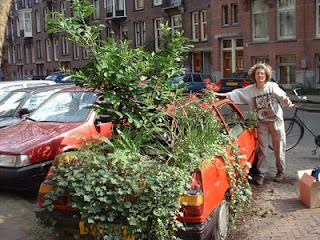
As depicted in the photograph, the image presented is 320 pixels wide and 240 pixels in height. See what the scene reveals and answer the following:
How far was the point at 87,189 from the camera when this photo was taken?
144 inches

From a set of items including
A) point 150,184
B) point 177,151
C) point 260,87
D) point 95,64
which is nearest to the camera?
point 150,184

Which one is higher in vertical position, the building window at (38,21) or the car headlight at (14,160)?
the building window at (38,21)

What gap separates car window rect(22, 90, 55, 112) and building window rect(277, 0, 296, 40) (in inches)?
794

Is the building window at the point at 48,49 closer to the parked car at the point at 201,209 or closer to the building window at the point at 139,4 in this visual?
the building window at the point at 139,4

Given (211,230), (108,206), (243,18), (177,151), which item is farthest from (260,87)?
(243,18)

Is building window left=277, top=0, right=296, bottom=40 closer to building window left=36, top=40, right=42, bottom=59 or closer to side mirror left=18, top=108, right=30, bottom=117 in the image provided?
side mirror left=18, top=108, right=30, bottom=117

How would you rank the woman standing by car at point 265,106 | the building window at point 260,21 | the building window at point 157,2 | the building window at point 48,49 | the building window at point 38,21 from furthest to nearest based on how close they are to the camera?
the building window at point 38,21, the building window at point 48,49, the building window at point 157,2, the building window at point 260,21, the woman standing by car at point 265,106

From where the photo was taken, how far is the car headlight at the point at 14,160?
576 centimetres

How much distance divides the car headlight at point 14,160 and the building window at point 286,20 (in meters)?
22.8

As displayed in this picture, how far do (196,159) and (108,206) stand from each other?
0.92 meters

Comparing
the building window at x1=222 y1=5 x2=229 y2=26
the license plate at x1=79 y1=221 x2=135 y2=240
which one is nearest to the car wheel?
the license plate at x1=79 y1=221 x2=135 y2=240

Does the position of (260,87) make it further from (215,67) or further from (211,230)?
(215,67)

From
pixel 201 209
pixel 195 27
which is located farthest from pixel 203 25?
pixel 201 209

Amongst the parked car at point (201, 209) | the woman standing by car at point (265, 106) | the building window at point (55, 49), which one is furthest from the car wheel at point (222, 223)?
the building window at point (55, 49)
